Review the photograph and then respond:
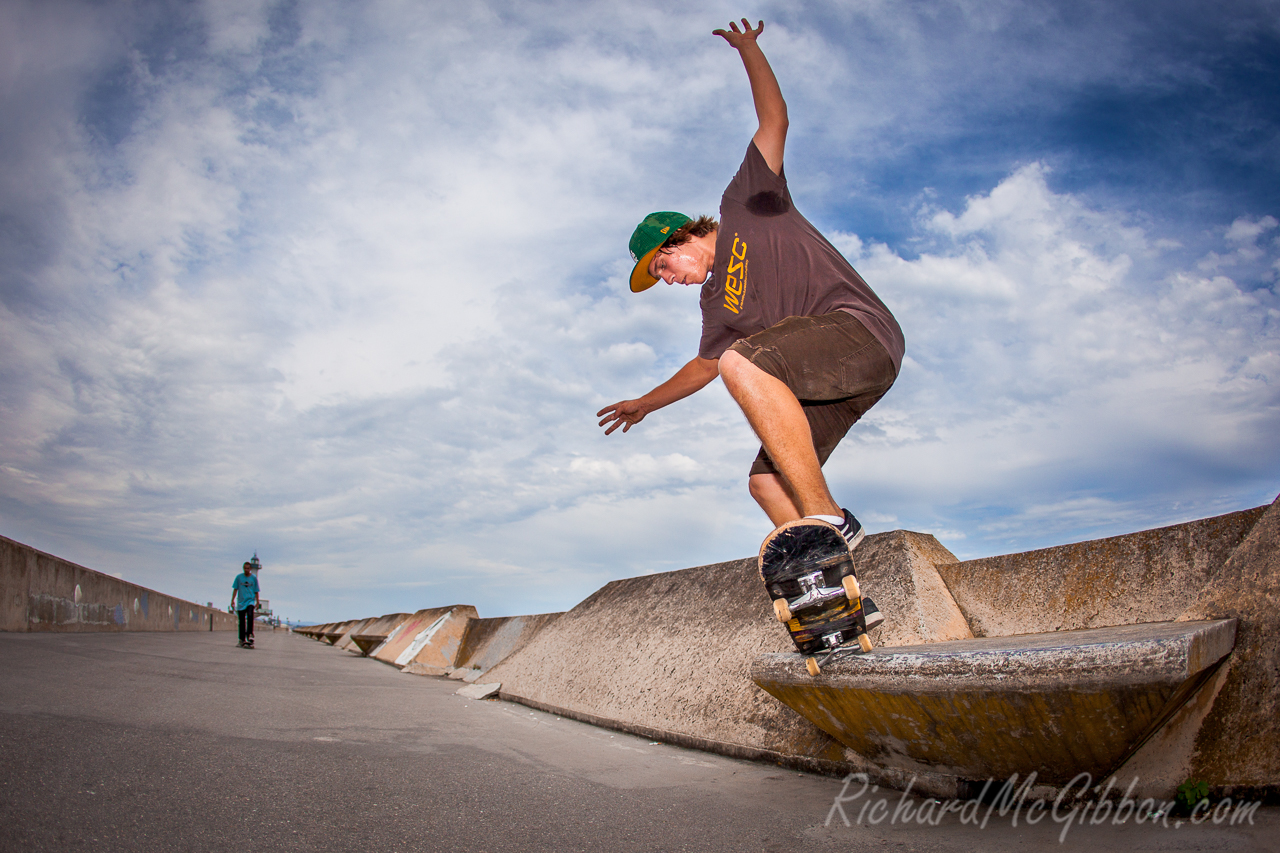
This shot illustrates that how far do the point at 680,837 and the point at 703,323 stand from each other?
6.24 feet

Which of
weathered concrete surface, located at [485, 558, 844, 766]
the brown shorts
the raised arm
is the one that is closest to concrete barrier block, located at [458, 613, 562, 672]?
weathered concrete surface, located at [485, 558, 844, 766]

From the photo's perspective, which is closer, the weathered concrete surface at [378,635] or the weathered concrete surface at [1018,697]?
the weathered concrete surface at [1018,697]

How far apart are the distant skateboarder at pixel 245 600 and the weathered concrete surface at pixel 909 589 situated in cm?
1265

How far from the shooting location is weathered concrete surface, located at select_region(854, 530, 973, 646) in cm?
246

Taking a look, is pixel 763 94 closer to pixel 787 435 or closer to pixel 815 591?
pixel 787 435

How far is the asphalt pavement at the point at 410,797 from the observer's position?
4.45 feet

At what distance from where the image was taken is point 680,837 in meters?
1.55

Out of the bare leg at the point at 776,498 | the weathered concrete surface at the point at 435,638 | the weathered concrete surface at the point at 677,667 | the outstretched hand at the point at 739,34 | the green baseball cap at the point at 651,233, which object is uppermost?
the outstretched hand at the point at 739,34

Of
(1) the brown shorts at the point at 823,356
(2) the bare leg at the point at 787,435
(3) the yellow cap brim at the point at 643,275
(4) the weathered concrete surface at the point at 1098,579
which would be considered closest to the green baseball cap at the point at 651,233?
(3) the yellow cap brim at the point at 643,275

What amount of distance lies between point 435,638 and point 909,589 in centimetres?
721

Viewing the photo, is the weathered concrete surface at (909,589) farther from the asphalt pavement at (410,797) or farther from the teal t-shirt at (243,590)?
the teal t-shirt at (243,590)

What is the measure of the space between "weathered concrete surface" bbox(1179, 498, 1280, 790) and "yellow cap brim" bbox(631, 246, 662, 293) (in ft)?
7.05

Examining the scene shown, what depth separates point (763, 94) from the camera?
2.21m

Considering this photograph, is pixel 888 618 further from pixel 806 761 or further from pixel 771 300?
pixel 771 300
